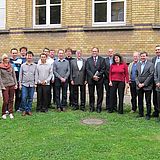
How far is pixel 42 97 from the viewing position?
1052cm

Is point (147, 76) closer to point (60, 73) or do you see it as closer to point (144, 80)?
point (144, 80)

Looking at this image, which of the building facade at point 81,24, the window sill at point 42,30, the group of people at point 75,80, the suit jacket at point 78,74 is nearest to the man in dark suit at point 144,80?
the group of people at point 75,80

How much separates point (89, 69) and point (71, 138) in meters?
3.29

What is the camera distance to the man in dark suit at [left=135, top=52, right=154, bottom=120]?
958 cm

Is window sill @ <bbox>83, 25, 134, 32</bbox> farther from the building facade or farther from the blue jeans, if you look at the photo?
the blue jeans

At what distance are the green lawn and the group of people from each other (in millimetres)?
506

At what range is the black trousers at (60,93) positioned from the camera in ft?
35.2

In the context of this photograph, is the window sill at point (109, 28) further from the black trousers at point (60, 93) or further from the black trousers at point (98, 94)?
the black trousers at point (60, 93)

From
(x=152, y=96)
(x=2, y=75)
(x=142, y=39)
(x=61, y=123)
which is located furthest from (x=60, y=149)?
(x=142, y=39)

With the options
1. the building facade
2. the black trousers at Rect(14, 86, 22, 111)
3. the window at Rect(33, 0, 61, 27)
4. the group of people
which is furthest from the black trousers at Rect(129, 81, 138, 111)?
the window at Rect(33, 0, 61, 27)

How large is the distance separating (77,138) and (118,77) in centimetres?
303

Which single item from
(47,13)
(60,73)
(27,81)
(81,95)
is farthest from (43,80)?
(47,13)

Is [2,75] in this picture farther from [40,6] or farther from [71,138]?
[40,6]

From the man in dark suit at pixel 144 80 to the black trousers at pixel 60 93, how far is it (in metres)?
2.20
